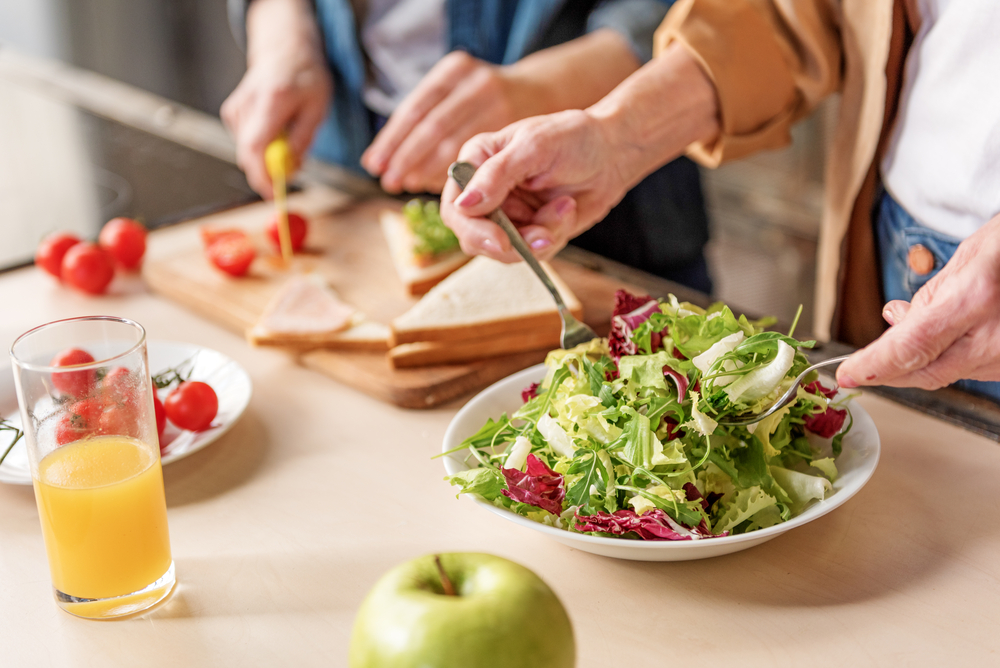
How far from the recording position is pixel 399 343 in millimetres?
1702

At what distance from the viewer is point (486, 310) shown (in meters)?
1.74

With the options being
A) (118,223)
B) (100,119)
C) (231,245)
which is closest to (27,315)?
(118,223)

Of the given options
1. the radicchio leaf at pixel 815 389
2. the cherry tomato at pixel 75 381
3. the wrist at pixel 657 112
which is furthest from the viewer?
the wrist at pixel 657 112

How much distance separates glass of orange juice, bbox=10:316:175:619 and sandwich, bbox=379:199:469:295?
97cm

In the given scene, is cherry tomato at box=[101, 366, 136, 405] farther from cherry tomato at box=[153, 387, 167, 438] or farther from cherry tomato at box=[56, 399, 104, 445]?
cherry tomato at box=[153, 387, 167, 438]

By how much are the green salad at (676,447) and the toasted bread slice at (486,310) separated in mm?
507

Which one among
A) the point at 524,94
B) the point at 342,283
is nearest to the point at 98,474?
the point at 342,283

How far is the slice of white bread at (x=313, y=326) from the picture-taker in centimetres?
170

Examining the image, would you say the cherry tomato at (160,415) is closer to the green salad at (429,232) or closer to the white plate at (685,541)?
the white plate at (685,541)

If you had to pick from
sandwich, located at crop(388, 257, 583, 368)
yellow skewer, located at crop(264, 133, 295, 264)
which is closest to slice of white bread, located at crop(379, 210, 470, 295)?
sandwich, located at crop(388, 257, 583, 368)

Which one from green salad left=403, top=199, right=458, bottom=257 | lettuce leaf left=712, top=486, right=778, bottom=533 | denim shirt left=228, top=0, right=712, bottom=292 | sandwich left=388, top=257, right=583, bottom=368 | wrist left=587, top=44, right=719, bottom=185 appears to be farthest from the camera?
denim shirt left=228, top=0, right=712, bottom=292

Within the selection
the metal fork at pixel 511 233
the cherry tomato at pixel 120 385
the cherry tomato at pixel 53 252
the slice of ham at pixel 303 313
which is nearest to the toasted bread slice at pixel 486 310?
the slice of ham at pixel 303 313

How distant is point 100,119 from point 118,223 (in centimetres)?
116

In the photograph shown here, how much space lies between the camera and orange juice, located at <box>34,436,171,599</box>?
38.8 inches
